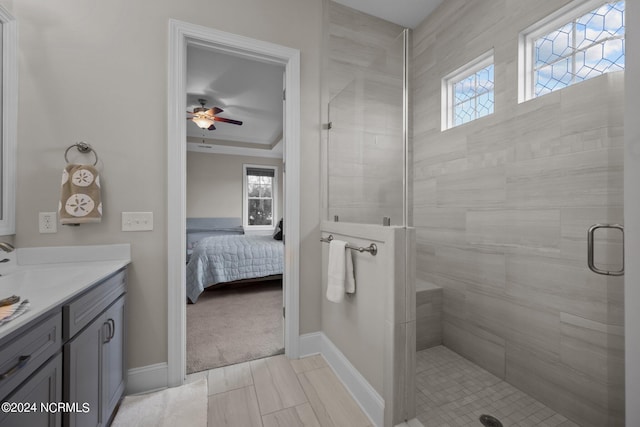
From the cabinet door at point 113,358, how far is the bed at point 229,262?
174 centimetres

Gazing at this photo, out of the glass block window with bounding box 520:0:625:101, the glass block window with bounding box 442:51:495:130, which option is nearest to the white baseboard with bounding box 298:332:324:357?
the glass block window with bounding box 442:51:495:130

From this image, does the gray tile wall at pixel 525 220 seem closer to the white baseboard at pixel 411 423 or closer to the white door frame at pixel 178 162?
the white baseboard at pixel 411 423

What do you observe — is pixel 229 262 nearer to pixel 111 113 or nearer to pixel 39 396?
pixel 111 113

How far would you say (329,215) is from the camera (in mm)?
2080

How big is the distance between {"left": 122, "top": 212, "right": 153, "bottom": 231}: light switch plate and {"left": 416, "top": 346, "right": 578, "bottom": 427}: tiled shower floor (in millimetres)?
1978

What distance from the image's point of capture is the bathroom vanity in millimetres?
732

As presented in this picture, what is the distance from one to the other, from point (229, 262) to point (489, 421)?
302 centimetres

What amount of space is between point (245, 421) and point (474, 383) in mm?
1486

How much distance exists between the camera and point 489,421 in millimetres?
1456

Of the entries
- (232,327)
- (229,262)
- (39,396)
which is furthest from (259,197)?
(39,396)

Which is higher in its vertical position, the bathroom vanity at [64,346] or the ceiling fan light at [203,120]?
the ceiling fan light at [203,120]

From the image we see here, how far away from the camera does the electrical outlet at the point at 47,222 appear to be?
58.7 inches

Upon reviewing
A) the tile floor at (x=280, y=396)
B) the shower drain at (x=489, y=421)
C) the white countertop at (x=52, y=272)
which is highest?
the white countertop at (x=52, y=272)

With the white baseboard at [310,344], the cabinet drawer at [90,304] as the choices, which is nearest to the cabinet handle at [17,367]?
the cabinet drawer at [90,304]
